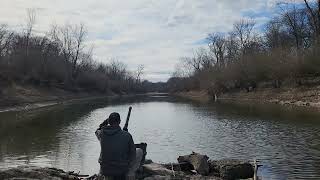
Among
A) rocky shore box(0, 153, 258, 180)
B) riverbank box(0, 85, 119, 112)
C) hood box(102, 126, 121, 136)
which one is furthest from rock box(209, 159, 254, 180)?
riverbank box(0, 85, 119, 112)

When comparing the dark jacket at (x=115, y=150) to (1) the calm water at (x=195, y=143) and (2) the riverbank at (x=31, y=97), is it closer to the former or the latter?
(1) the calm water at (x=195, y=143)

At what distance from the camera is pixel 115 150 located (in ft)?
31.5

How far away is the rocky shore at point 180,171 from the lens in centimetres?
1555

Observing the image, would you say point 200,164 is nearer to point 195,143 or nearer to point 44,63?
point 195,143

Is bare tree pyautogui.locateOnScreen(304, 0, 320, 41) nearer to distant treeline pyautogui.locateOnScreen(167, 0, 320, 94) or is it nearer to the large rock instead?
distant treeline pyautogui.locateOnScreen(167, 0, 320, 94)

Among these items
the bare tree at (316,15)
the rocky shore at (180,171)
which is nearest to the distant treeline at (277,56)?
the bare tree at (316,15)

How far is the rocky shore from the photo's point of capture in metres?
15.5

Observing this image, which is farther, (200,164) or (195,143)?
(195,143)

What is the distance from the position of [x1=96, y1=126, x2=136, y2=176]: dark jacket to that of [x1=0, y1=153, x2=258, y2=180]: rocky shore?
5.34m

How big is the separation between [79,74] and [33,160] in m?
102

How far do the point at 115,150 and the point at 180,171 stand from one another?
8430 millimetres

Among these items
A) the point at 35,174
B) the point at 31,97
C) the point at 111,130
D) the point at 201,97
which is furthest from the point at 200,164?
the point at 201,97

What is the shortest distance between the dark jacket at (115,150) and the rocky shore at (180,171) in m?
5.34

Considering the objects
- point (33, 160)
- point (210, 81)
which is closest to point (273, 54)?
point (210, 81)
